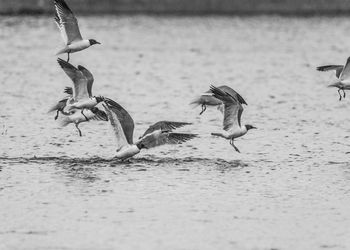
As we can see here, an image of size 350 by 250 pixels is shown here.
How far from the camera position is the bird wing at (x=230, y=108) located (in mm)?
15383

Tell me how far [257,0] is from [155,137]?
4233 centimetres

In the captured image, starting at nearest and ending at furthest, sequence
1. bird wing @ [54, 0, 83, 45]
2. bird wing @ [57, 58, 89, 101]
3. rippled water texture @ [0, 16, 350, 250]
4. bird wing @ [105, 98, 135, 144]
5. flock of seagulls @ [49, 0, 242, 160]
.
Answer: rippled water texture @ [0, 16, 350, 250]
bird wing @ [105, 98, 135, 144]
flock of seagulls @ [49, 0, 242, 160]
bird wing @ [57, 58, 89, 101]
bird wing @ [54, 0, 83, 45]

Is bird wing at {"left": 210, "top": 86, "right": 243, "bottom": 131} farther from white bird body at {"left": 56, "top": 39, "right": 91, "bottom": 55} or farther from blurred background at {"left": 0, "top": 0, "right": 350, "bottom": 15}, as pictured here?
blurred background at {"left": 0, "top": 0, "right": 350, "bottom": 15}

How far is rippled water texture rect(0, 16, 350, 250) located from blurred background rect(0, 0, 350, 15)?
22694 millimetres

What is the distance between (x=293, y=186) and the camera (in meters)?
14.5

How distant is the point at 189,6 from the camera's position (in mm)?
54844

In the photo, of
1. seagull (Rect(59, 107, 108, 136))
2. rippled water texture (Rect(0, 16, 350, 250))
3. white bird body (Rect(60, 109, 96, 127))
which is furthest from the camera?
white bird body (Rect(60, 109, 96, 127))

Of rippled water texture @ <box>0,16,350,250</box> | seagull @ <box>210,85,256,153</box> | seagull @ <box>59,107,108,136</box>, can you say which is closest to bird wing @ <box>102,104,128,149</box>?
rippled water texture @ <box>0,16,350,250</box>

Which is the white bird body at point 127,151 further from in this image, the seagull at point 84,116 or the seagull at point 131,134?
the seagull at point 84,116

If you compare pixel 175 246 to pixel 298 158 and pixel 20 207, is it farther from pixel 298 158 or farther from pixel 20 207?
pixel 298 158

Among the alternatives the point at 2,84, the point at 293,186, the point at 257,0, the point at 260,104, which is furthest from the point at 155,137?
the point at 257,0

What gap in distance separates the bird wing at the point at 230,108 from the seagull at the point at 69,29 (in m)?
2.50

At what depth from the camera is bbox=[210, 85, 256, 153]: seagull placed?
15391 mm

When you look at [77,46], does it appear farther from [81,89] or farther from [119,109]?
[119,109]
